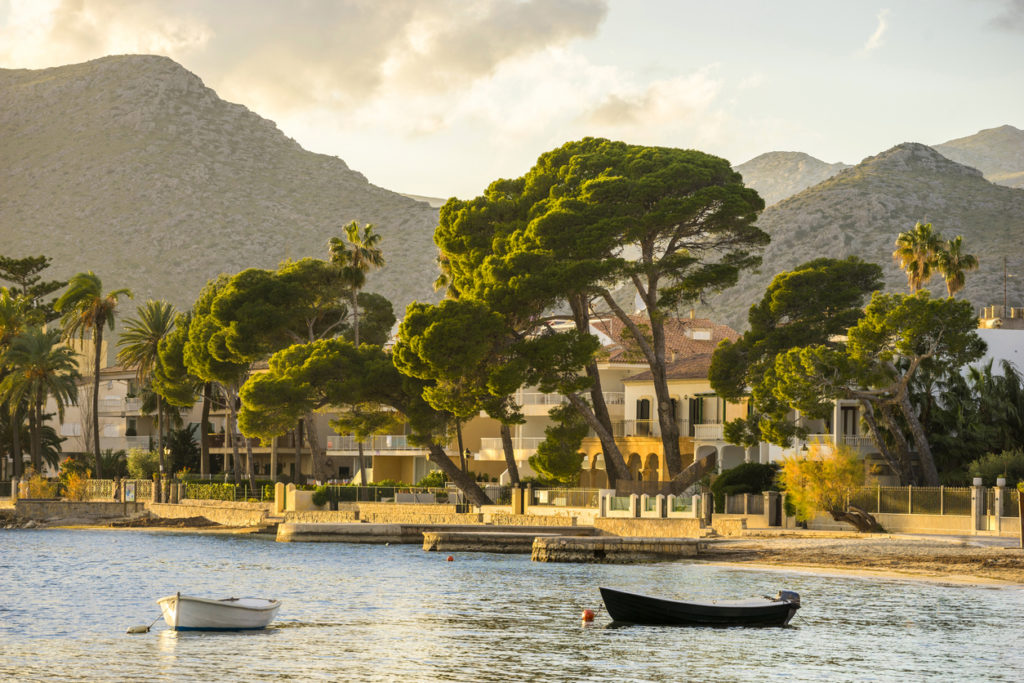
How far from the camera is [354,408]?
74625 millimetres

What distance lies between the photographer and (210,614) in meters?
34.5

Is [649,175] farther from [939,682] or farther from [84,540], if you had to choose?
[939,682]

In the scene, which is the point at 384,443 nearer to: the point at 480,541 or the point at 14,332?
the point at 14,332

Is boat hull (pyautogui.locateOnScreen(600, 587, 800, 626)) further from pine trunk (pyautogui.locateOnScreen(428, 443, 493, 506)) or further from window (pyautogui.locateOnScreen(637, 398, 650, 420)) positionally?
window (pyautogui.locateOnScreen(637, 398, 650, 420))

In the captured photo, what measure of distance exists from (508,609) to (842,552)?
16.3 metres

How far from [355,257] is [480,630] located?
173 ft

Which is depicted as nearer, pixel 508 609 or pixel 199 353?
pixel 508 609

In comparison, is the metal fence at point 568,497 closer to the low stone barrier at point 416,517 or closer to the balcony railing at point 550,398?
the low stone barrier at point 416,517

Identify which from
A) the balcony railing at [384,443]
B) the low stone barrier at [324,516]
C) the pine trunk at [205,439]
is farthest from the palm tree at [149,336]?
the low stone barrier at [324,516]

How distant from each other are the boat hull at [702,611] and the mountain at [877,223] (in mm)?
119647

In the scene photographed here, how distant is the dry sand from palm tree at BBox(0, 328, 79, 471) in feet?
189

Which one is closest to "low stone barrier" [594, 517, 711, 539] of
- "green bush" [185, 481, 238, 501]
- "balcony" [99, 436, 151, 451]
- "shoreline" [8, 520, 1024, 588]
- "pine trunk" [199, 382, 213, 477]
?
"shoreline" [8, 520, 1024, 588]

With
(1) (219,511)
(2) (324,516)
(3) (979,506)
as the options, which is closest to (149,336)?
(1) (219,511)

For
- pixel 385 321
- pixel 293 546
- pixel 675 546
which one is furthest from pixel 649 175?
pixel 385 321
